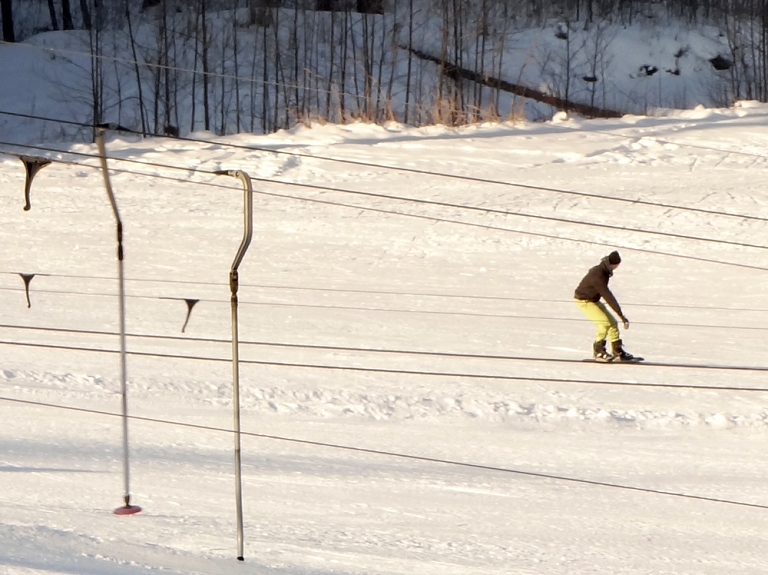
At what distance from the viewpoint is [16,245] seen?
21.0 meters

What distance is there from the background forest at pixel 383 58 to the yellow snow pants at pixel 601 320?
17849mm

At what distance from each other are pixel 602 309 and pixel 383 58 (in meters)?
22.1

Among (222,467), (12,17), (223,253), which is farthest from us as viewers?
(12,17)

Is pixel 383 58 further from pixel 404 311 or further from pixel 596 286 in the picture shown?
pixel 596 286

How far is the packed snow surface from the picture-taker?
7.70 m

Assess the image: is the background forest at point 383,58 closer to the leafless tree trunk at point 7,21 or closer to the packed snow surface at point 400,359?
the leafless tree trunk at point 7,21

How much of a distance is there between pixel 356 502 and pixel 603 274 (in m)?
6.44

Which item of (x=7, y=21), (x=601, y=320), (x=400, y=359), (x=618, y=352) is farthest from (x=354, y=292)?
(x=7, y=21)

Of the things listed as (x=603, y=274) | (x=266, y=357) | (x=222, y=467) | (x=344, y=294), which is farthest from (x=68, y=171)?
(x=222, y=467)

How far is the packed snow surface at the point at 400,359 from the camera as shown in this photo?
770 centimetres

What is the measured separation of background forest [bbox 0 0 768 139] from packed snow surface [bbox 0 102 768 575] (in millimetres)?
6076

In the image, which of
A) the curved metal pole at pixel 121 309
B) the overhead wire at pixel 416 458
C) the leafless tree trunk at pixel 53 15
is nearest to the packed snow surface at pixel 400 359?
the overhead wire at pixel 416 458

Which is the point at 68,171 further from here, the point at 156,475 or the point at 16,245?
the point at 156,475

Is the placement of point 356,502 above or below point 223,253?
below
